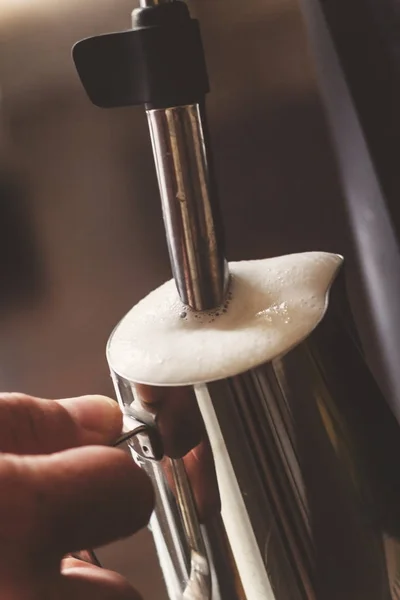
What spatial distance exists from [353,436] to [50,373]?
292mm

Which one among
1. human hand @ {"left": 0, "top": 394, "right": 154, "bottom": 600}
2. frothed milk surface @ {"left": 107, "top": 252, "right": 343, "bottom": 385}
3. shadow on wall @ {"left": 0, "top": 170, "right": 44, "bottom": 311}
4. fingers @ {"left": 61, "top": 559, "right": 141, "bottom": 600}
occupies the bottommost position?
fingers @ {"left": 61, "top": 559, "right": 141, "bottom": 600}

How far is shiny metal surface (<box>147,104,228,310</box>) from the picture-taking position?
10.3 inches

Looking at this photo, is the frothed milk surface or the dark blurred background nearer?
the frothed milk surface

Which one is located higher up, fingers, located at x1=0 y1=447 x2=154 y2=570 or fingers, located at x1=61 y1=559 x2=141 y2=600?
fingers, located at x1=0 y1=447 x2=154 y2=570

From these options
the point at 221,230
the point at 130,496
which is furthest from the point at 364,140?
the point at 130,496

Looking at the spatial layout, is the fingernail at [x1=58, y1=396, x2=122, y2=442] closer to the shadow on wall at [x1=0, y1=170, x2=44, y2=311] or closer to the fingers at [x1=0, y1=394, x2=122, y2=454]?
the fingers at [x1=0, y1=394, x2=122, y2=454]

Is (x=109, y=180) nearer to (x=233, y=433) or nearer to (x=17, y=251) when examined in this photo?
(x=17, y=251)

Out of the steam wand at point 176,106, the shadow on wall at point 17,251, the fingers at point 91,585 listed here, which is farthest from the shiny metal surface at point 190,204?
the shadow on wall at point 17,251

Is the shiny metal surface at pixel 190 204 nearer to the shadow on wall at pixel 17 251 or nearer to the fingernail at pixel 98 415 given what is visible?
the fingernail at pixel 98 415

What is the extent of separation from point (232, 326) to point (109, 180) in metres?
0.23

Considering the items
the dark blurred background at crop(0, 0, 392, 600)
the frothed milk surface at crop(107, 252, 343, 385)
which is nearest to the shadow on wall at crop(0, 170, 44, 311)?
the dark blurred background at crop(0, 0, 392, 600)

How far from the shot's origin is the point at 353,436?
271mm

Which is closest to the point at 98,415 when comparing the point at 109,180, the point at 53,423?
the point at 53,423

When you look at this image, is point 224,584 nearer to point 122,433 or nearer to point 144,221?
point 122,433
